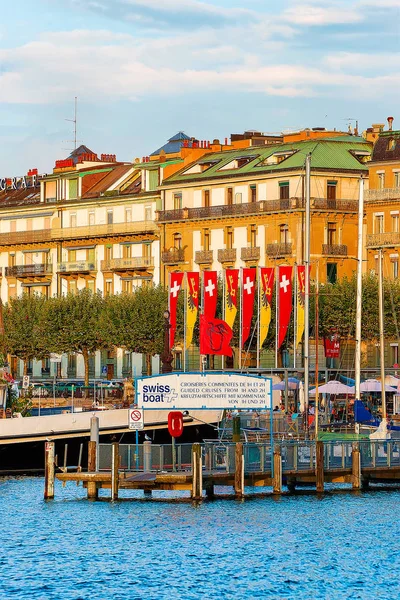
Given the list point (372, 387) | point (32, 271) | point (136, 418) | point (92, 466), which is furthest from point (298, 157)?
point (92, 466)

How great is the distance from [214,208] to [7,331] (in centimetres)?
2027

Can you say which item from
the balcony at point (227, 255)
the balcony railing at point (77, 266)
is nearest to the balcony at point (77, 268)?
the balcony railing at point (77, 266)

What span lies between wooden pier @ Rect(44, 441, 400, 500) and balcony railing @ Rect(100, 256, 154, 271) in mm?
78760

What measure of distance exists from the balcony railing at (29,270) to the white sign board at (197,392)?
9131cm

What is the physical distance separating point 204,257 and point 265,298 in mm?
26924

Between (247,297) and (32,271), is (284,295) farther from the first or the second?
(32,271)

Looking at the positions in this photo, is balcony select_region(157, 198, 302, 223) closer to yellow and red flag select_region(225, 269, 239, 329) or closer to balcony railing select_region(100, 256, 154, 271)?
balcony railing select_region(100, 256, 154, 271)

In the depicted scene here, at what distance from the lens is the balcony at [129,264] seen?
151250mm

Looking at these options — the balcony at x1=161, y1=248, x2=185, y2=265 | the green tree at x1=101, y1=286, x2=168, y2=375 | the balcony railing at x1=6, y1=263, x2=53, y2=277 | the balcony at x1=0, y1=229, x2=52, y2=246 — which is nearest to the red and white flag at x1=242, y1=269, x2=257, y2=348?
the green tree at x1=101, y1=286, x2=168, y2=375

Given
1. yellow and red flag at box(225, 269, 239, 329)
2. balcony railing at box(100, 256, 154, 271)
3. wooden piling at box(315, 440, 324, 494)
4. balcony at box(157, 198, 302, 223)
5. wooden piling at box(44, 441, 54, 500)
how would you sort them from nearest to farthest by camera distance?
wooden piling at box(315, 440, 324, 494) → wooden piling at box(44, 441, 54, 500) → yellow and red flag at box(225, 269, 239, 329) → balcony at box(157, 198, 302, 223) → balcony railing at box(100, 256, 154, 271)

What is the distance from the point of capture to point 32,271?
163625 mm

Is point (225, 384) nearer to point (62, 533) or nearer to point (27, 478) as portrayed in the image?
point (62, 533)

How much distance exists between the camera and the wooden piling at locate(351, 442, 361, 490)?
71.3 m

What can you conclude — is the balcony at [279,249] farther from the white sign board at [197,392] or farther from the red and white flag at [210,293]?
the white sign board at [197,392]
